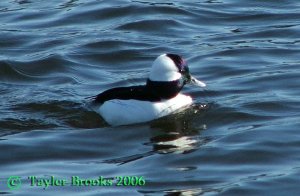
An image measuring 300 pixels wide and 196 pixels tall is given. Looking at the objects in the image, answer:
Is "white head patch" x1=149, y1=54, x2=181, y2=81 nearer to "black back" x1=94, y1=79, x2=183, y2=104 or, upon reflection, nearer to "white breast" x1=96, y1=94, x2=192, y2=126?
"black back" x1=94, y1=79, x2=183, y2=104

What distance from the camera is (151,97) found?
14.7 metres

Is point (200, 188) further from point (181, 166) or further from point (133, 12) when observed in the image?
point (133, 12)

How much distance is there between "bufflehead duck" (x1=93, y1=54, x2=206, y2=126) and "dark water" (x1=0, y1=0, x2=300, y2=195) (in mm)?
164

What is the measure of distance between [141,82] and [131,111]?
7.74 feet

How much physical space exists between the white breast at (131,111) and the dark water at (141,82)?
12 cm

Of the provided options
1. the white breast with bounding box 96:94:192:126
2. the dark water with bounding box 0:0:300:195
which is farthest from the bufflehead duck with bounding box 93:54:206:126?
the dark water with bounding box 0:0:300:195

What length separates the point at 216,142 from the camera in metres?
13.7

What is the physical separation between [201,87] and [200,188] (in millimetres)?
4359

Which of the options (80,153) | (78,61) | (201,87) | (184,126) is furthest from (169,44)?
(80,153)

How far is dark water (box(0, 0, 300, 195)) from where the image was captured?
12.6 meters

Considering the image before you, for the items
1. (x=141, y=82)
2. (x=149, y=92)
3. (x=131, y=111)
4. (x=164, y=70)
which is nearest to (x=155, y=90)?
(x=149, y=92)

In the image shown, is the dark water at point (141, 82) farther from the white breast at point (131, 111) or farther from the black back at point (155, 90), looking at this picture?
the black back at point (155, 90)

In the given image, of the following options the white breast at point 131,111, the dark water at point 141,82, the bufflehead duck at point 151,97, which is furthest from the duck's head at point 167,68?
the dark water at point 141,82

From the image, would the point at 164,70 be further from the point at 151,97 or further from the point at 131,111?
the point at 131,111
